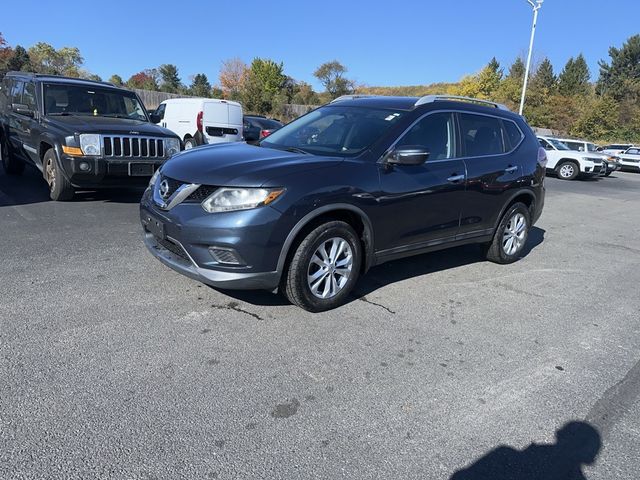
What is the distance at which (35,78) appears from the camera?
8039 millimetres

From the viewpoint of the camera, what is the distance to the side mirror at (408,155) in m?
4.15

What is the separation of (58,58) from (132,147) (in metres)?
76.1

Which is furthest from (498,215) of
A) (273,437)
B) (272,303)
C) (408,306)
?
(273,437)

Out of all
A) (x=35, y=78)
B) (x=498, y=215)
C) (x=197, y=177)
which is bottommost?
(x=498, y=215)

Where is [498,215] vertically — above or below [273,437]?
above

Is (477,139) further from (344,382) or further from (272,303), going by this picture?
(344,382)

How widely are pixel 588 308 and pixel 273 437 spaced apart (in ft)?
12.1

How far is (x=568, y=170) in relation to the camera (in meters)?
19.9

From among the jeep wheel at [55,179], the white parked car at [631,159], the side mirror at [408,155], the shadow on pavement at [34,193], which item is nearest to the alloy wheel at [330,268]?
the side mirror at [408,155]

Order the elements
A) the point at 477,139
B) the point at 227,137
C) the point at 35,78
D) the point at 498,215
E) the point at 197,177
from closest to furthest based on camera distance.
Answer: the point at 197,177 < the point at 477,139 < the point at 498,215 < the point at 35,78 < the point at 227,137

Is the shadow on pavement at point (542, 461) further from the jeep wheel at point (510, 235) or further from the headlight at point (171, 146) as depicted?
the headlight at point (171, 146)

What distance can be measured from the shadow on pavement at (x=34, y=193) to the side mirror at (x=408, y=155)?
16.9 ft

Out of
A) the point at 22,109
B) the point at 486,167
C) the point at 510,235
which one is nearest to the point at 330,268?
the point at 486,167

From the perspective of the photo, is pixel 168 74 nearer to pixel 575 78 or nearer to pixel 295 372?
pixel 575 78
